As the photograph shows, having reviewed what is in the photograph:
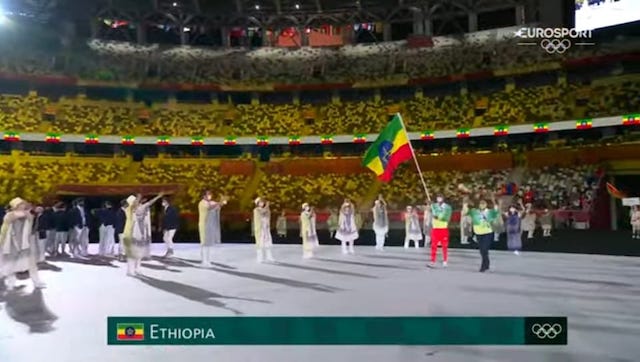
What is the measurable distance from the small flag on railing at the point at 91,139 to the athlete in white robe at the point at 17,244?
1.98ft

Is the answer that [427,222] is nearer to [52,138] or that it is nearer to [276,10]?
[276,10]

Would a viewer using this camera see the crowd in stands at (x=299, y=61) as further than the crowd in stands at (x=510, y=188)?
No

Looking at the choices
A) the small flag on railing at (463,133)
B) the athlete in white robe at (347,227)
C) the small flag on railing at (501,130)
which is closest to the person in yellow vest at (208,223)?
the athlete in white robe at (347,227)

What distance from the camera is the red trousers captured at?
12.3 ft

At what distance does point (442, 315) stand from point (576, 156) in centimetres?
151

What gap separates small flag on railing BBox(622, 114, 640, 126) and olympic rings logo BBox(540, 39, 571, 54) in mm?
688

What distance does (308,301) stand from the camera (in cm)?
332

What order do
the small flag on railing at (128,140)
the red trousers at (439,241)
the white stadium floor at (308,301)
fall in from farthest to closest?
the red trousers at (439,241), the small flag on railing at (128,140), the white stadium floor at (308,301)

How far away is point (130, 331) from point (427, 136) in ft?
8.07

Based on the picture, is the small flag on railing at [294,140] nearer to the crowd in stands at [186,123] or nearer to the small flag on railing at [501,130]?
the crowd in stands at [186,123]

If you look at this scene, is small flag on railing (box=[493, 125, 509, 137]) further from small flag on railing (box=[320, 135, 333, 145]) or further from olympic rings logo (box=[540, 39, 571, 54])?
small flag on railing (box=[320, 135, 333, 145])

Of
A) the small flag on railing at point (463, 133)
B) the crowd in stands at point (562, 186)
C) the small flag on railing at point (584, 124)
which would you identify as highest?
the small flag on railing at point (584, 124)

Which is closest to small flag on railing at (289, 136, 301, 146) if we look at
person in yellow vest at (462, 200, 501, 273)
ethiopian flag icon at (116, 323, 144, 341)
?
person in yellow vest at (462, 200, 501, 273)

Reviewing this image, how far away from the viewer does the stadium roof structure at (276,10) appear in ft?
11.1
